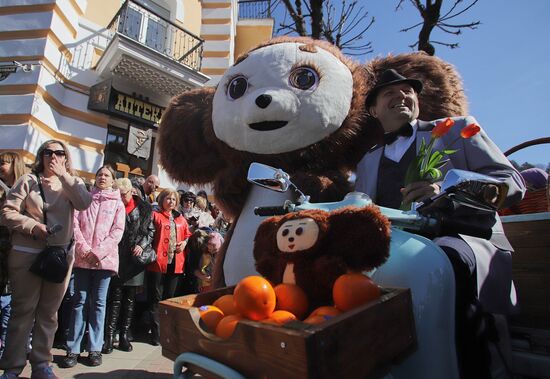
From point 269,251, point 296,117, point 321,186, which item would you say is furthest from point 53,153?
point 269,251

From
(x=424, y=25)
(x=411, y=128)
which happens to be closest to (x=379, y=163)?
(x=411, y=128)

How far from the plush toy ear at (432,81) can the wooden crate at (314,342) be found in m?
1.58

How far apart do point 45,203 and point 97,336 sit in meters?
1.22

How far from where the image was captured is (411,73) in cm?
238

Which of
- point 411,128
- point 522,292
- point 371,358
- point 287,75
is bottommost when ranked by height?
point 371,358

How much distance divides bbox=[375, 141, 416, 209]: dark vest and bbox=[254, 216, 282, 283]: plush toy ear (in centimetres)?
73

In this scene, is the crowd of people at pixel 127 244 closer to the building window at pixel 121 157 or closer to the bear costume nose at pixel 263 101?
the bear costume nose at pixel 263 101

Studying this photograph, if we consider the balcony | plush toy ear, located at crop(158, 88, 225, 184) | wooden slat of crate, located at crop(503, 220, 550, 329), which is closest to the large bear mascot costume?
plush toy ear, located at crop(158, 88, 225, 184)

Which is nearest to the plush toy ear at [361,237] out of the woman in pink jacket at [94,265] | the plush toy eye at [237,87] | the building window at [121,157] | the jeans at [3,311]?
the plush toy eye at [237,87]

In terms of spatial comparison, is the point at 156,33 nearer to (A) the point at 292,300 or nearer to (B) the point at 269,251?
(B) the point at 269,251

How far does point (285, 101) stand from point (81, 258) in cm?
219

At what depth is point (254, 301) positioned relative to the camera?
99 cm

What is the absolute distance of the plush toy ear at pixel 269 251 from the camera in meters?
1.27

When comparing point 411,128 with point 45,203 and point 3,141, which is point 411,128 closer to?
point 45,203
